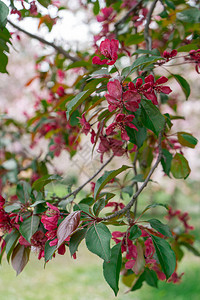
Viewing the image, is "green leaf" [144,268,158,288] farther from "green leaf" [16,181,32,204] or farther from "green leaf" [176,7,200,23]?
"green leaf" [176,7,200,23]

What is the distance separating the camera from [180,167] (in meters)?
0.96

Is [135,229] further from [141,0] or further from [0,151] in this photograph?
[0,151]

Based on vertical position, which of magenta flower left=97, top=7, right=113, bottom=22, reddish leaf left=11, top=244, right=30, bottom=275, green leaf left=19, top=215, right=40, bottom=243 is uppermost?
magenta flower left=97, top=7, right=113, bottom=22

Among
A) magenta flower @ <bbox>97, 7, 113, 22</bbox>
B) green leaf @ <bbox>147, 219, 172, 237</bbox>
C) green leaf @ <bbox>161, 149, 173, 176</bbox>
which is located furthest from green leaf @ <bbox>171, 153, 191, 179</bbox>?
magenta flower @ <bbox>97, 7, 113, 22</bbox>

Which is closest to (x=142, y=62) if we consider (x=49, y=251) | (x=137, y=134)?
(x=137, y=134)

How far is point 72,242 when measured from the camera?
0.65m

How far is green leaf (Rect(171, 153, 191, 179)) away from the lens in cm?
95

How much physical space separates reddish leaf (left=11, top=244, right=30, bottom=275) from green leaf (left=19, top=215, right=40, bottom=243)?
81 millimetres

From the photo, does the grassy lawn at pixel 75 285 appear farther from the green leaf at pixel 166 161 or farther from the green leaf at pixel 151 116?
the green leaf at pixel 151 116

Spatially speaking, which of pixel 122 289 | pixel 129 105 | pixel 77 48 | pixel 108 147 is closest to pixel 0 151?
pixel 77 48

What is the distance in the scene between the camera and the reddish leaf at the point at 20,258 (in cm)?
73

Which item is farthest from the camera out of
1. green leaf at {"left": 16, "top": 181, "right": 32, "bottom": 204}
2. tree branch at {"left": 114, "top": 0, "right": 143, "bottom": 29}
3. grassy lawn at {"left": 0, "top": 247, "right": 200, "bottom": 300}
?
grassy lawn at {"left": 0, "top": 247, "right": 200, "bottom": 300}

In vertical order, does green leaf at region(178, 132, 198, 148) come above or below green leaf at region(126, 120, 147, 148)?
below

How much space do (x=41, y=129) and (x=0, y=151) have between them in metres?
0.56
